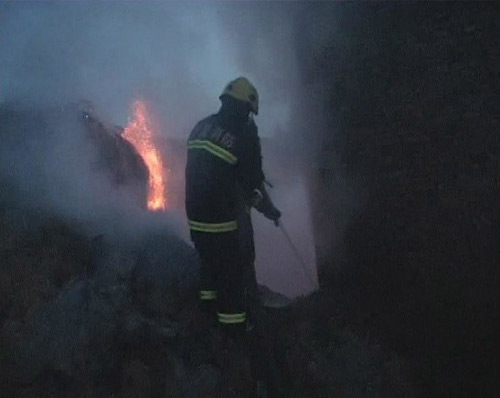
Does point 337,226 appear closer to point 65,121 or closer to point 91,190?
point 91,190

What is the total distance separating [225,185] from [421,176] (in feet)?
6.98

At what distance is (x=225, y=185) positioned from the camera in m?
4.37

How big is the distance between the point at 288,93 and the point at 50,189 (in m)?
3.47

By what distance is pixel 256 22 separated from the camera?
7.75 m

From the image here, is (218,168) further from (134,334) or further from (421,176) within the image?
(421,176)

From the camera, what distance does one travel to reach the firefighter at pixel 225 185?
171 inches

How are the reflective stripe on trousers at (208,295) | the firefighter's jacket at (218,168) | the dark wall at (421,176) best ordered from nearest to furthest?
the firefighter's jacket at (218,168), the reflective stripe on trousers at (208,295), the dark wall at (421,176)

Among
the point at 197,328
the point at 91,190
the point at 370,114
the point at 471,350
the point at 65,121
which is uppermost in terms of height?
the point at 65,121

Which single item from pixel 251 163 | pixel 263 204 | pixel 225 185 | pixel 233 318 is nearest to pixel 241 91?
pixel 251 163

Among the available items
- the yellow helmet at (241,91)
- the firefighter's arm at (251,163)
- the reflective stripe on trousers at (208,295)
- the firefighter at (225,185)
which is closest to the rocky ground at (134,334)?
the reflective stripe on trousers at (208,295)

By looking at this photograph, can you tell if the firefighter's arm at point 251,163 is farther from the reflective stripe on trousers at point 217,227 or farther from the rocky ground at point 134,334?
the rocky ground at point 134,334

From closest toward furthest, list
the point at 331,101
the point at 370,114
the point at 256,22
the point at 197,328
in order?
the point at 197,328 < the point at 370,114 < the point at 331,101 < the point at 256,22

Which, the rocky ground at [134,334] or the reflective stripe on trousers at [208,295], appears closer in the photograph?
the rocky ground at [134,334]

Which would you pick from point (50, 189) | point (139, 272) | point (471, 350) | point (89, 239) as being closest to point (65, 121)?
point (50, 189)
